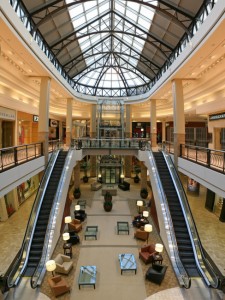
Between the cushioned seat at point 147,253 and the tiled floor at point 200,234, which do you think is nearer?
the tiled floor at point 200,234

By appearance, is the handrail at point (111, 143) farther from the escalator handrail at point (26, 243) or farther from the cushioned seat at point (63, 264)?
the cushioned seat at point (63, 264)

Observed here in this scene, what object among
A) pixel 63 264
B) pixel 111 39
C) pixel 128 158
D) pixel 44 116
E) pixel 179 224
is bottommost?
pixel 63 264

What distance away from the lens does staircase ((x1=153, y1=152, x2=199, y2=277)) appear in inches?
373

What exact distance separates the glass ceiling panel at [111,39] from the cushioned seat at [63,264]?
1404cm

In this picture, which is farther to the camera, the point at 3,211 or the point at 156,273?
the point at 3,211

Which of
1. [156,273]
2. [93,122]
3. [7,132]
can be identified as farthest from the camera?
[93,122]

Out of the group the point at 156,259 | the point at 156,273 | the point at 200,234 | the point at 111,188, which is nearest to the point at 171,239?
the point at 156,259

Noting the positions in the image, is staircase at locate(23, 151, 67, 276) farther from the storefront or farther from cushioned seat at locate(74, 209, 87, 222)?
the storefront

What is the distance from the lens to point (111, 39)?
21.0 meters

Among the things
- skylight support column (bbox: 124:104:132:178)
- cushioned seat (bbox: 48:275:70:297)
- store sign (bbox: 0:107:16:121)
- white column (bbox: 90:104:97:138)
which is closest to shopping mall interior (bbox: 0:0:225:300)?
cushioned seat (bbox: 48:275:70:297)

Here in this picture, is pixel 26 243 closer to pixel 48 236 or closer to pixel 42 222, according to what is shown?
pixel 48 236

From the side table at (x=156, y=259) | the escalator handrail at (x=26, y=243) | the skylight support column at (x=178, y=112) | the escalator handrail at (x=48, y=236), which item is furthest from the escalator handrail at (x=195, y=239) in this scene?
the escalator handrail at (x=26, y=243)

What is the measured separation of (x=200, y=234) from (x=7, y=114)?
14743mm

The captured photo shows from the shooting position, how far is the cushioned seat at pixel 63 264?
9289 millimetres
